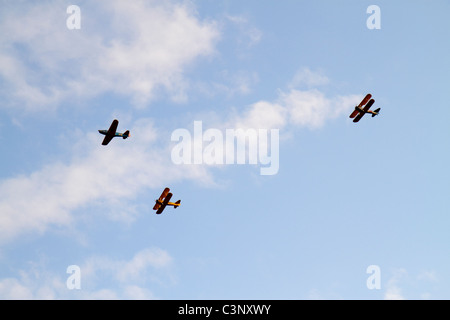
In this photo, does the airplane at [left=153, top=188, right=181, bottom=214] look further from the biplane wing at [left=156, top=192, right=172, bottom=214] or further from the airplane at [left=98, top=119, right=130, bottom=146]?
the airplane at [left=98, top=119, right=130, bottom=146]

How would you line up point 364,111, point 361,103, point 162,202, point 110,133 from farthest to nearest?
point 162,202 < point 110,133 < point 364,111 < point 361,103

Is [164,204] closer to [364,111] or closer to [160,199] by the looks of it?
[160,199]

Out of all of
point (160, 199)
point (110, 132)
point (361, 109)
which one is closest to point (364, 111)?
point (361, 109)

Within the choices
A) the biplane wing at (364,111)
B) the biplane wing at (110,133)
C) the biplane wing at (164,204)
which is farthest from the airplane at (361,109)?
the biplane wing at (110,133)

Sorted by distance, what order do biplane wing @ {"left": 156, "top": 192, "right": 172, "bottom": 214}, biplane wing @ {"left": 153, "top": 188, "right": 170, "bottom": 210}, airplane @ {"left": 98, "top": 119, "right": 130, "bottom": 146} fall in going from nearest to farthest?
1. airplane @ {"left": 98, "top": 119, "right": 130, "bottom": 146}
2. biplane wing @ {"left": 156, "top": 192, "right": 172, "bottom": 214}
3. biplane wing @ {"left": 153, "top": 188, "right": 170, "bottom": 210}

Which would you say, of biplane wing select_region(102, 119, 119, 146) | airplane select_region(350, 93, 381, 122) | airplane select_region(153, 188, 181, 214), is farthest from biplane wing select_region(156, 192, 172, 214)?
airplane select_region(350, 93, 381, 122)

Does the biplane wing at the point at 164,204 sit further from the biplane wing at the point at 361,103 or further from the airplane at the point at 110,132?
the biplane wing at the point at 361,103

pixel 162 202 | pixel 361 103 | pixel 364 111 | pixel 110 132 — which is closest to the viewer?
pixel 361 103

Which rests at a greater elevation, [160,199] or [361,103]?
[361,103]

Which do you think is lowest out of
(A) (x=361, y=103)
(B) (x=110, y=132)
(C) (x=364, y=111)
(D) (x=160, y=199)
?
(D) (x=160, y=199)
